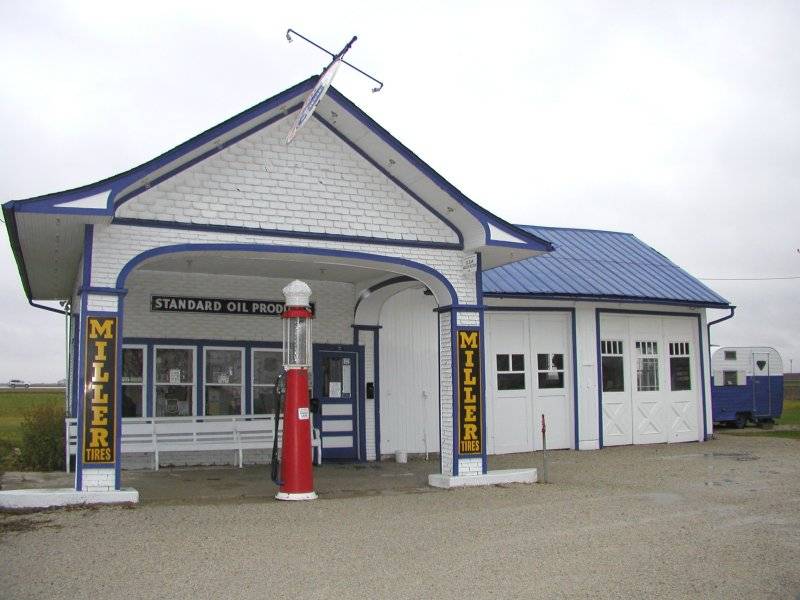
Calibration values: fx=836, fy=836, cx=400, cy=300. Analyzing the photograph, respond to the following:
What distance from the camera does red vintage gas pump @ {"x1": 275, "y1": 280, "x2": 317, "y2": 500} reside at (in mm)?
10742

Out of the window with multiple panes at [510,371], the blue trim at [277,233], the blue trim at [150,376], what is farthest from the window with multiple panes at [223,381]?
the window with multiple panes at [510,371]

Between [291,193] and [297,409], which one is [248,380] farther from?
[291,193]

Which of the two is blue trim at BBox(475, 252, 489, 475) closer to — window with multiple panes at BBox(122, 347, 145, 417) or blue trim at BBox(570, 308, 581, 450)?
blue trim at BBox(570, 308, 581, 450)

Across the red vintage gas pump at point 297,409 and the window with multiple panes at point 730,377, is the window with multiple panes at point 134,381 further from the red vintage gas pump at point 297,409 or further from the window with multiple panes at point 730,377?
the window with multiple panes at point 730,377

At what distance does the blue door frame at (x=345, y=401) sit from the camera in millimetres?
15555

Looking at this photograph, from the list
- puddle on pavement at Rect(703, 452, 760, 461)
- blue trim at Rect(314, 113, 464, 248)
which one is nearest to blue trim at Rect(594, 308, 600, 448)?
puddle on pavement at Rect(703, 452, 760, 461)

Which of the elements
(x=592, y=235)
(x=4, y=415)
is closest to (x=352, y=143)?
(x=592, y=235)

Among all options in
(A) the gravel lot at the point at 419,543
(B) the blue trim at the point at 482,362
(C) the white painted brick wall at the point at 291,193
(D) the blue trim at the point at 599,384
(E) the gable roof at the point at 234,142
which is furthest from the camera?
(D) the blue trim at the point at 599,384

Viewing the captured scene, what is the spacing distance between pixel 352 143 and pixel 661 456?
8.82 metres

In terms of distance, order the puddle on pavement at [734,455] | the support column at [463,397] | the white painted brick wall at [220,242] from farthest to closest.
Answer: the puddle on pavement at [734,455] → the support column at [463,397] → the white painted brick wall at [220,242]

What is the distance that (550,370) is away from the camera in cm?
1720

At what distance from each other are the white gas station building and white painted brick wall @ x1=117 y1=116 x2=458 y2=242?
0.08 feet

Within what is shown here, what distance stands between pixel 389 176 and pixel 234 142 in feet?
7.57

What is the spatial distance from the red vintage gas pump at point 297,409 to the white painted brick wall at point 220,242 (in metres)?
0.87
